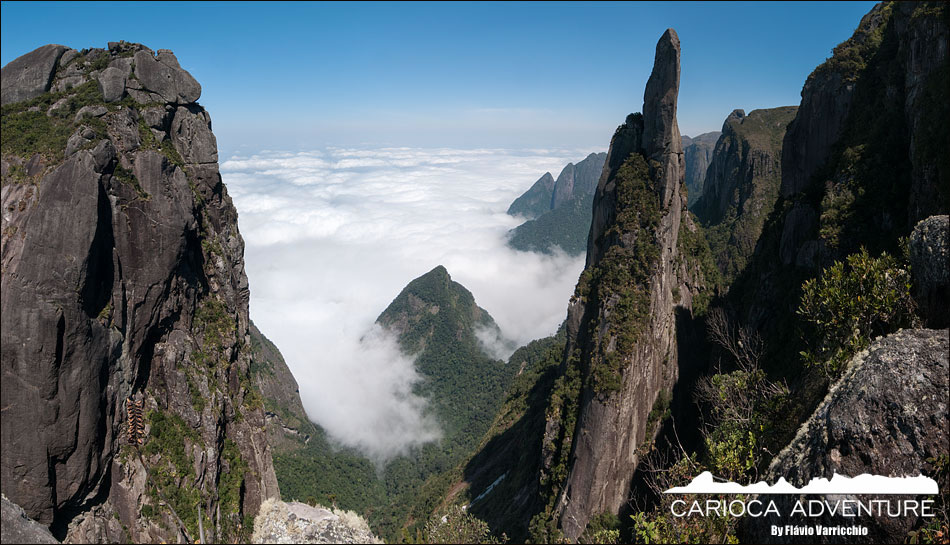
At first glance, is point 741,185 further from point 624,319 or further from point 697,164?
point 697,164

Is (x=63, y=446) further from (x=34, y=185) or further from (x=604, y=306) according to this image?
(x=604, y=306)

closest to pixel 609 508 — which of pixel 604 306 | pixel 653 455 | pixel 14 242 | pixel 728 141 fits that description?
pixel 653 455

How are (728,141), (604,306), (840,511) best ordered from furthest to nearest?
(728,141) → (604,306) → (840,511)

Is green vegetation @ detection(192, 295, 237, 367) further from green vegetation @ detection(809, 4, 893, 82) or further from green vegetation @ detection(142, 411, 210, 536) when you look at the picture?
green vegetation @ detection(809, 4, 893, 82)

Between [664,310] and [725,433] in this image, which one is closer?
[725,433]

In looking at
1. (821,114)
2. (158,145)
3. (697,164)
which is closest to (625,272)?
(821,114)

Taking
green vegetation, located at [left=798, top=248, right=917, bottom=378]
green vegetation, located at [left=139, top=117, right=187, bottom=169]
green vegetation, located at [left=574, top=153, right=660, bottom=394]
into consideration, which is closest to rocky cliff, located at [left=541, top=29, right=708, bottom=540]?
green vegetation, located at [left=574, top=153, right=660, bottom=394]

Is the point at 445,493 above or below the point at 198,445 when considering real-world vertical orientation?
below
